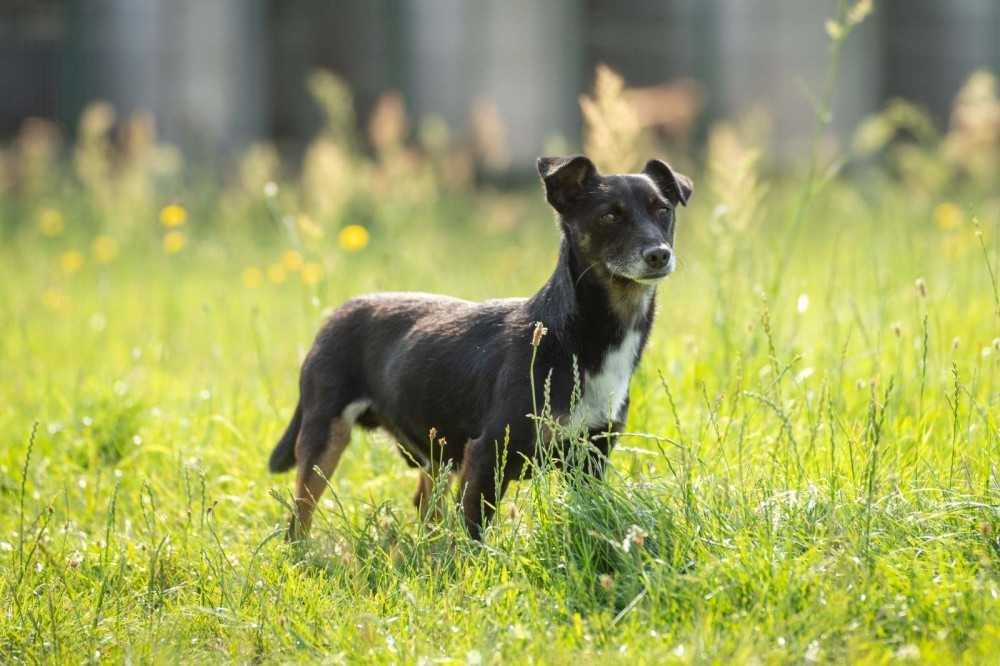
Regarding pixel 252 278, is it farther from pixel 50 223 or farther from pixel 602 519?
pixel 602 519

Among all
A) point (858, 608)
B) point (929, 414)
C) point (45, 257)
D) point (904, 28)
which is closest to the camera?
point (858, 608)

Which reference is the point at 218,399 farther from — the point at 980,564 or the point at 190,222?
the point at 190,222

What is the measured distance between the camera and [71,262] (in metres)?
7.53

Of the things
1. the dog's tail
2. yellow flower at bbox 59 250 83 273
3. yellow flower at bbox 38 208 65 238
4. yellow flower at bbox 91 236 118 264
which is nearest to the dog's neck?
the dog's tail

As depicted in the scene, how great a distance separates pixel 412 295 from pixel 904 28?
12.2 metres

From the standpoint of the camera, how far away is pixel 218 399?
5430 mm

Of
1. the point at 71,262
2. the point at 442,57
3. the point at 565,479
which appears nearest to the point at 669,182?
the point at 565,479

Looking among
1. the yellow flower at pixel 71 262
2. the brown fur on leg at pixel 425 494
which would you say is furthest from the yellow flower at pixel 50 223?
the brown fur on leg at pixel 425 494

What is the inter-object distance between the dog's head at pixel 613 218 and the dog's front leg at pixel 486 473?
582 millimetres

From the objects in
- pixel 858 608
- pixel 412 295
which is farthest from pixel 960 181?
pixel 858 608

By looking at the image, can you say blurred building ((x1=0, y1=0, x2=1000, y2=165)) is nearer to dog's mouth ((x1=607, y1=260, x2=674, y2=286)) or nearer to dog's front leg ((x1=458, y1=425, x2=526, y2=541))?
dog's mouth ((x1=607, y1=260, x2=674, y2=286))

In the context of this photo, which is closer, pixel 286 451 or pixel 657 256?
pixel 657 256

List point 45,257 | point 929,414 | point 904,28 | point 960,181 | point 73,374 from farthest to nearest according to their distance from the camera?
1. point 904,28
2. point 960,181
3. point 45,257
4. point 73,374
5. point 929,414

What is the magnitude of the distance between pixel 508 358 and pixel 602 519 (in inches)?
24.0
